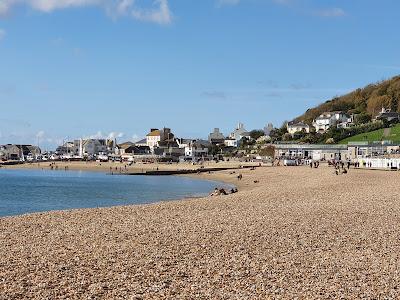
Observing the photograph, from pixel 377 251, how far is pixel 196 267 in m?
4.08

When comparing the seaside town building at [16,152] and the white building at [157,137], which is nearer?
the white building at [157,137]

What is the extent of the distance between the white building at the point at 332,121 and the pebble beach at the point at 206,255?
375 ft

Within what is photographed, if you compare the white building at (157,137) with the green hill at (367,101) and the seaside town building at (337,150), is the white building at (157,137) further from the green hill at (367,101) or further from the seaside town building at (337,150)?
the seaside town building at (337,150)

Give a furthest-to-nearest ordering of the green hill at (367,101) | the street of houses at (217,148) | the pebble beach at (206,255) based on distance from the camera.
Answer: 1. the green hill at (367,101)
2. the street of houses at (217,148)
3. the pebble beach at (206,255)

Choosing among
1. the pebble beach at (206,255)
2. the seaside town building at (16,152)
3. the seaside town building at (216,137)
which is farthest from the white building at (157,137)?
the pebble beach at (206,255)

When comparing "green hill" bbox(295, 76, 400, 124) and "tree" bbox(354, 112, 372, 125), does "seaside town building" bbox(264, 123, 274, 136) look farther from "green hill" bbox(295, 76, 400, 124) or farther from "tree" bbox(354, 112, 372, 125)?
"tree" bbox(354, 112, 372, 125)

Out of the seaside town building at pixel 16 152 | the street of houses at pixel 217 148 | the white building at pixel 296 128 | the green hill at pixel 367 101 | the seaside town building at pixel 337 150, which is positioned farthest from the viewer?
the seaside town building at pixel 16 152

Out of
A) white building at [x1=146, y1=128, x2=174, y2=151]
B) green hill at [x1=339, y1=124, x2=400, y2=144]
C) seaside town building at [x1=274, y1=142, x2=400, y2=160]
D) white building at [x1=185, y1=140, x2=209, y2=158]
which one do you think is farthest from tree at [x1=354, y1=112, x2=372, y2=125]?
white building at [x1=146, y1=128, x2=174, y2=151]

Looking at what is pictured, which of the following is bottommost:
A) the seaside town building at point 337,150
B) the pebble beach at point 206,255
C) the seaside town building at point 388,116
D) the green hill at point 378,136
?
the pebble beach at point 206,255

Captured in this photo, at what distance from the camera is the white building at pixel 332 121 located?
131125 mm

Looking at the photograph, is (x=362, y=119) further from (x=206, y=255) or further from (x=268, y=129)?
(x=206, y=255)

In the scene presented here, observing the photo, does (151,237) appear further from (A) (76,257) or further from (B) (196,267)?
(B) (196,267)

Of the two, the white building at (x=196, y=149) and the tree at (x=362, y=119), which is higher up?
the tree at (x=362, y=119)

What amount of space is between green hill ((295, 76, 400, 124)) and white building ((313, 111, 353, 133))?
19.0 ft
